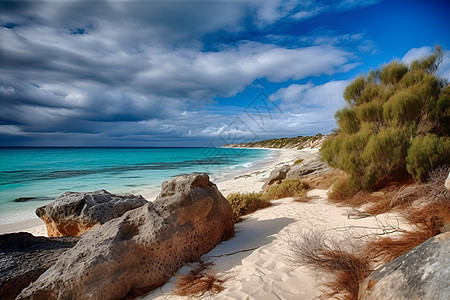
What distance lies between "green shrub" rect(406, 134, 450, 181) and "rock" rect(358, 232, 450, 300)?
4.80 meters

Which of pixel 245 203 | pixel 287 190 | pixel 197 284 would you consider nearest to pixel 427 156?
pixel 287 190

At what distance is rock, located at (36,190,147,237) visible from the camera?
235 inches

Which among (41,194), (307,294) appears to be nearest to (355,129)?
(307,294)

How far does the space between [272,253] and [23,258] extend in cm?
432

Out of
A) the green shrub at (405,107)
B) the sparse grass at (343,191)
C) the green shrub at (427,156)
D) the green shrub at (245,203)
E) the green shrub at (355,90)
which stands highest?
the green shrub at (355,90)

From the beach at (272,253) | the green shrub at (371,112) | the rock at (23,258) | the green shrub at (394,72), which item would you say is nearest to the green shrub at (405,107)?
the green shrub at (371,112)

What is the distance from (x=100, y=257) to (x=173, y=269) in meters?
1.11

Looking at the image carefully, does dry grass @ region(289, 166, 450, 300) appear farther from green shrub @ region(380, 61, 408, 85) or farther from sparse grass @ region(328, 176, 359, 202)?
green shrub @ region(380, 61, 408, 85)

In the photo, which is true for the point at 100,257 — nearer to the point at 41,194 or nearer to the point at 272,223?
the point at 272,223

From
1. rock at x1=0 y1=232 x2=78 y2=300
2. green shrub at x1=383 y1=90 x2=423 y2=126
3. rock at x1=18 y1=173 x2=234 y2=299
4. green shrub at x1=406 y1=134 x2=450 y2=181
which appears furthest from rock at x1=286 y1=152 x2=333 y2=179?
rock at x1=0 y1=232 x2=78 y2=300

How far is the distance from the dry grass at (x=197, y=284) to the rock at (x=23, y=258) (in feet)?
8.25

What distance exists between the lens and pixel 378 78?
910 centimetres

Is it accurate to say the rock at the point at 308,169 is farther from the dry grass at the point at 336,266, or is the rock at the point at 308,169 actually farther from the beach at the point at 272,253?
the dry grass at the point at 336,266

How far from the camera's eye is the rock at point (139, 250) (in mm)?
3279
